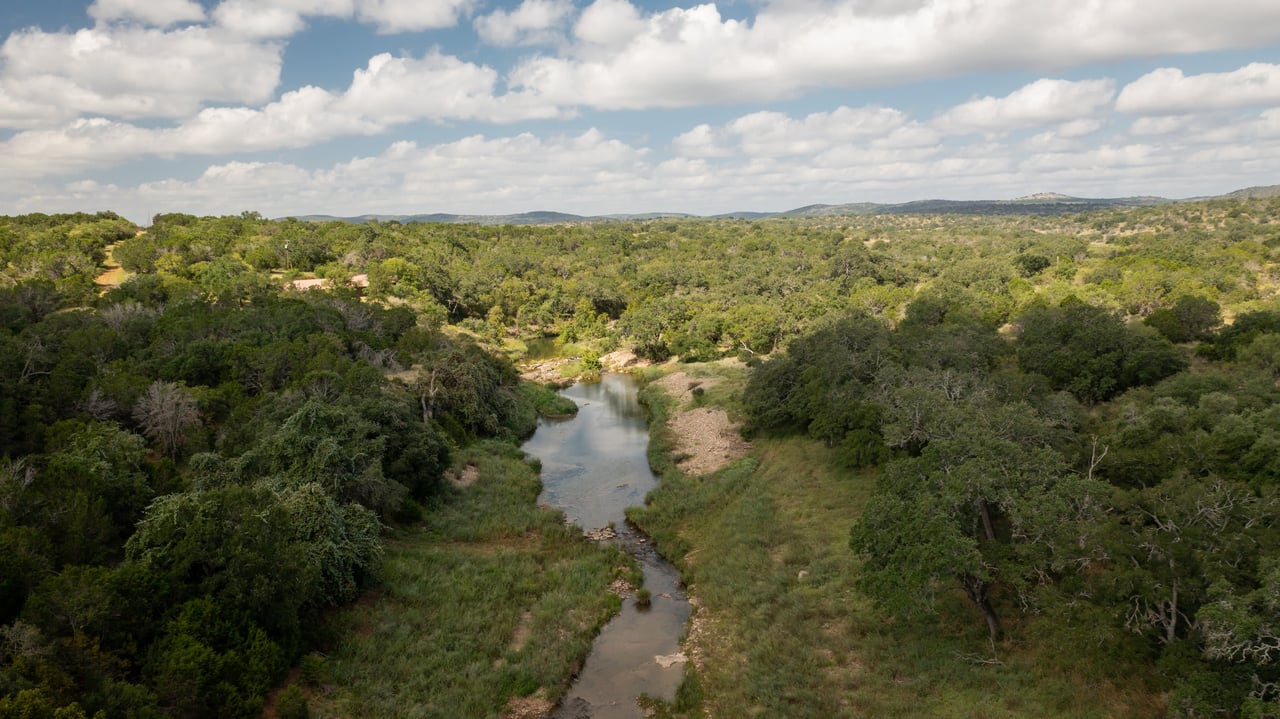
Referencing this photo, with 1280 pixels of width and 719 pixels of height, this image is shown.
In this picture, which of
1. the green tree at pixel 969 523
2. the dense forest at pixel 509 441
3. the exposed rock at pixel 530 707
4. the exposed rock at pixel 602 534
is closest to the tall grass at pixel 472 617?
the exposed rock at pixel 530 707

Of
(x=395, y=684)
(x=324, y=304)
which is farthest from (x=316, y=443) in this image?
(x=324, y=304)

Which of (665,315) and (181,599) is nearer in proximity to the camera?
(181,599)

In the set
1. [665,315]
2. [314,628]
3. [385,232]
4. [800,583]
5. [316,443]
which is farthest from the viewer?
[385,232]

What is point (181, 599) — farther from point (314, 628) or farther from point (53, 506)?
point (53, 506)

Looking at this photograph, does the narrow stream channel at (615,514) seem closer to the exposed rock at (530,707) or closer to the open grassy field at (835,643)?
the exposed rock at (530,707)

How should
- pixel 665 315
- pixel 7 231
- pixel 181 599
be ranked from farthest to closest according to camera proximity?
pixel 7 231 → pixel 665 315 → pixel 181 599

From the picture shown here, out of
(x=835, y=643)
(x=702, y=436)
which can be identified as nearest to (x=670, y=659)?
(x=835, y=643)

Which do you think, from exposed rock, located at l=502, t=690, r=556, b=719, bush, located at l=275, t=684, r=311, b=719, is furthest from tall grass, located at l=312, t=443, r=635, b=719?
bush, located at l=275, t=684, r=311, b=719
